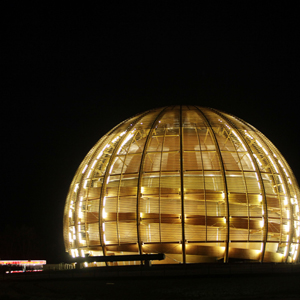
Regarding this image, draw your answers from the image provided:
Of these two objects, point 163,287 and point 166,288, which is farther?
point 163,287

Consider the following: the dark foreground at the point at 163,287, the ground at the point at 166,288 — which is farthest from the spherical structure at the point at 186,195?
the ground at the point at 166,288

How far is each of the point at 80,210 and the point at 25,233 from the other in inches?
1593

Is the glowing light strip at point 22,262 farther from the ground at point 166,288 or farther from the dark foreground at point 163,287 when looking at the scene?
the ground at point 166,288

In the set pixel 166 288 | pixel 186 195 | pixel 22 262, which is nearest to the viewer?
pixel 166 288

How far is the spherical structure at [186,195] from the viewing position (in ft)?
98.2

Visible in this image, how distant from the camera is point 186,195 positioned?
2991 cm

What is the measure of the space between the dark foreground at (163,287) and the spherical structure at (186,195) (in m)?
4.78

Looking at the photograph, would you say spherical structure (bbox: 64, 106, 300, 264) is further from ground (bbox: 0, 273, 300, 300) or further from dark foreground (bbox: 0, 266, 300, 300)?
ground (bbox: 0, 273, 300, 300)

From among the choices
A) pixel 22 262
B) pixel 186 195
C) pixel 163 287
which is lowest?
pixel 22 262

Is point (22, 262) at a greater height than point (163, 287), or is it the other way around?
point (163, 287)

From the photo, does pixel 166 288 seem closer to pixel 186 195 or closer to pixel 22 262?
pixel 186 195

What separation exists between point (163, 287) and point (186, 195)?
300 inches

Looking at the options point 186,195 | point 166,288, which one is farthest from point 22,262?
point 166,288

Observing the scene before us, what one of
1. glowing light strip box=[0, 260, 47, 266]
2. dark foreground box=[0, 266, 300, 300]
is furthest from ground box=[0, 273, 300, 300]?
glowing light strip box=[0, 260, 47, 266]
